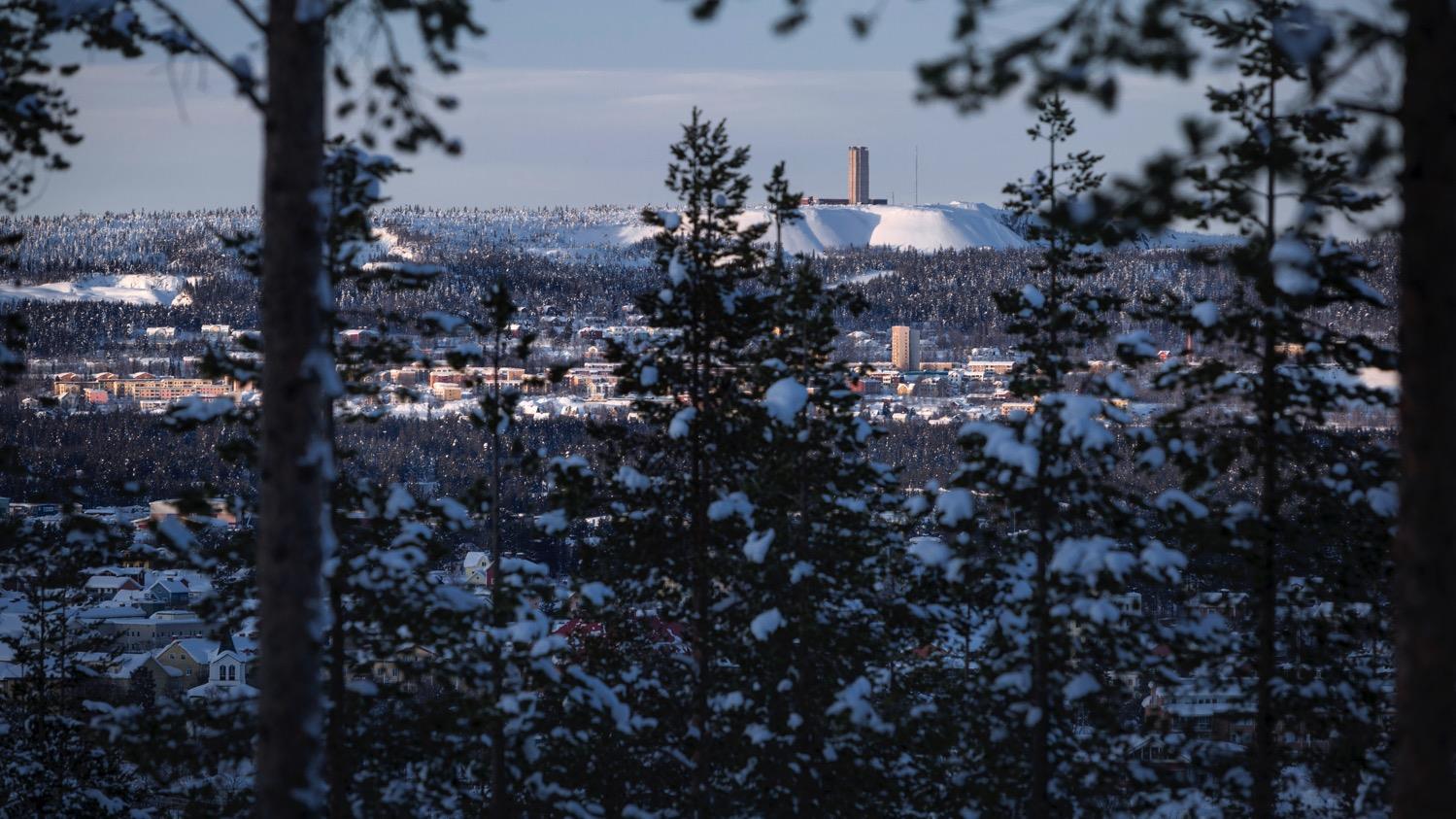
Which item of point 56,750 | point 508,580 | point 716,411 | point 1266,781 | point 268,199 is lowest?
point 56,750

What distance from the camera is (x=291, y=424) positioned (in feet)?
22.6

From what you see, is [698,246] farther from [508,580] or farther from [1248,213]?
[1248,213]

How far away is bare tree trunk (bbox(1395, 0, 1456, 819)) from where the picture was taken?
614cm

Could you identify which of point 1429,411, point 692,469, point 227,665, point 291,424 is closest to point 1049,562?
point 692,469

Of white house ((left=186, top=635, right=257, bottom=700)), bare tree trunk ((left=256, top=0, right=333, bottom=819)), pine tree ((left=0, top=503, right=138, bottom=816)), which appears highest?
bare tree trunk ((left=256, top=0, right=333, bottom=819))

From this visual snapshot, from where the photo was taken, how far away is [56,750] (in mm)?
22781

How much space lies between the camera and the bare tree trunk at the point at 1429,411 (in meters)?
6.14

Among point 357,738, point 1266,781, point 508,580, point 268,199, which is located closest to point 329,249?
point 508,580

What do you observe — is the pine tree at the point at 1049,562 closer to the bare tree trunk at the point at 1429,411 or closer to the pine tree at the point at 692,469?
the pine tree at the point at 692,469

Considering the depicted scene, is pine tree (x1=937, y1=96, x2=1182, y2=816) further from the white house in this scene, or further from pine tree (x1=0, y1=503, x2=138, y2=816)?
the white house

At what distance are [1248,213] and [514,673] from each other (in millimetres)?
9704

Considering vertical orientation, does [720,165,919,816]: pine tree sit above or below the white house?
above

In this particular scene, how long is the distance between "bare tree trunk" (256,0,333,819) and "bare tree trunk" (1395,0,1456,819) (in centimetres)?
536

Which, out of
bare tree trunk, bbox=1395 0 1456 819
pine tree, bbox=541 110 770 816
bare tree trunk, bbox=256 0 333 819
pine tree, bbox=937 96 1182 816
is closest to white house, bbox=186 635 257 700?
pine tree, bbox=541 110 770 816
